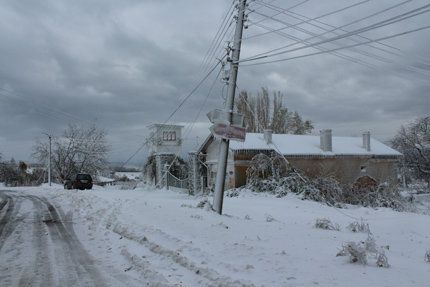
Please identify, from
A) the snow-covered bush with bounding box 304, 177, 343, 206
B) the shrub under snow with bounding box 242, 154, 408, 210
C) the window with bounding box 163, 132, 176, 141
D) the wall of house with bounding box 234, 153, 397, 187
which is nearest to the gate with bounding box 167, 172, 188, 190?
the window with bounding box 163, 132, 176, 141

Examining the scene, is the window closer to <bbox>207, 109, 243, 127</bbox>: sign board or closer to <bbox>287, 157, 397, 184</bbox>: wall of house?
<bbox>287, 157, 397, 184</bbox>: wall of house

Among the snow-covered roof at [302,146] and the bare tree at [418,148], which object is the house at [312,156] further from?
the bare tree at [418,148]

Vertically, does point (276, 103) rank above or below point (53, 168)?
above

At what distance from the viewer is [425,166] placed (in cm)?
5969

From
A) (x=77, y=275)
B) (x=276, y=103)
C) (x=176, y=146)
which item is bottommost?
(x=77, y=275)

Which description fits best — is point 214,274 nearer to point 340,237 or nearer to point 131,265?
point 131,265

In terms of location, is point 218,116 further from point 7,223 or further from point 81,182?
point 81,182

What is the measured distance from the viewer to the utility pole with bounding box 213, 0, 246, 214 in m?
15.7

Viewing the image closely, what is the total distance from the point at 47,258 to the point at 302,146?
32008 millimetres

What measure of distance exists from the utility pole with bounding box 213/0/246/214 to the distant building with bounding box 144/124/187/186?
3167 centimetres

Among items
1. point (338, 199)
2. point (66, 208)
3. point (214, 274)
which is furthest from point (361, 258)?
point (338, 199)

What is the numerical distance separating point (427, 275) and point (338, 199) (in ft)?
86.7

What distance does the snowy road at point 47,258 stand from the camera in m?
7.70

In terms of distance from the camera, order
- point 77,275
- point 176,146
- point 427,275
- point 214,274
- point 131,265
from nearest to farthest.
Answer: point 427,275 < point 214,274 < point 77,275 < point 131,265 < point 176,146
